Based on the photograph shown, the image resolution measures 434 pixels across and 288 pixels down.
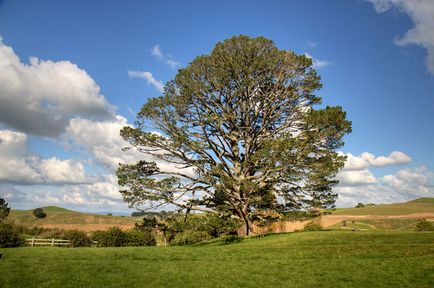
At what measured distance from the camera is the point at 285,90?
1243 inches

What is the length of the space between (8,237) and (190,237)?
720 inches

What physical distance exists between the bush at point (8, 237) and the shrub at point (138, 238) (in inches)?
421

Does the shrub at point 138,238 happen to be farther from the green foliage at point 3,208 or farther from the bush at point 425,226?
the green foliage at point 3,208

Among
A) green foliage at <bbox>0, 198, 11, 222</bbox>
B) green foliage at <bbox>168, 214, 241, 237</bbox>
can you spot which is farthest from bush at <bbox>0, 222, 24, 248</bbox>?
green foliage at <bbox>0, 198, 11, 222</bbox>

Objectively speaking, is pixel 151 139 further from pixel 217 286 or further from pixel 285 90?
pixel 217 286

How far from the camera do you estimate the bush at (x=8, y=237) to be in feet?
109

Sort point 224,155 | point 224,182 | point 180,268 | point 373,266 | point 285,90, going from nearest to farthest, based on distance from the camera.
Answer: point 373,266 < point 180,268 < point 224,182 < point 285,90 < point 224,155

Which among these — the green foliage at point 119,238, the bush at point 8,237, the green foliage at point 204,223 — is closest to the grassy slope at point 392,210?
the green foliage at point 119,238

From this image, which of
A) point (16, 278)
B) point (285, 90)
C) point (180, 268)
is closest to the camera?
point (16, 278)

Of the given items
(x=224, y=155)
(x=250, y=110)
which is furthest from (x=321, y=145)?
(x=224, y=155)

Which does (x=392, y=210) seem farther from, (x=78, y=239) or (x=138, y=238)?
(x=78, y=239)

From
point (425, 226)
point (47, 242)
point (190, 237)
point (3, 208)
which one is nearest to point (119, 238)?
Answer: point (47, 242)

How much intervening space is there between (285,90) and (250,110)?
369 cm

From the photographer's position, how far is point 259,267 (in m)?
16.9
